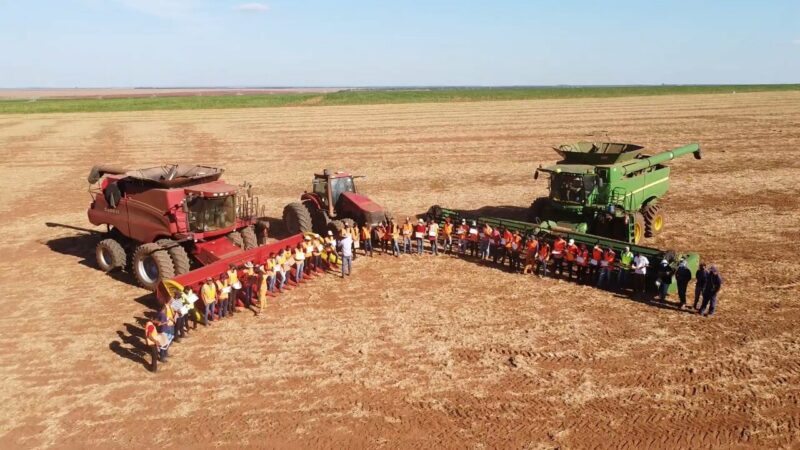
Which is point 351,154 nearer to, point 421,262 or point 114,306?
point 421,262

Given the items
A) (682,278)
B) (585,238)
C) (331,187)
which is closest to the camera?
(682,278)

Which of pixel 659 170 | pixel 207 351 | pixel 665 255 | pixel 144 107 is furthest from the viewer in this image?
pixel 144 107

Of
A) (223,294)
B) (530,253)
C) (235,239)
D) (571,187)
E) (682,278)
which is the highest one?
(571,187)

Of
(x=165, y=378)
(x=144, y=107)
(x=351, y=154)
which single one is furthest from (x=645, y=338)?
(x=144, y=107)

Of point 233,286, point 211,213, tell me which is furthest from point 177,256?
point 233,286

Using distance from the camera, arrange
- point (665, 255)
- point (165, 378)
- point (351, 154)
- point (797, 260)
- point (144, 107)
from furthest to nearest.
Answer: point (144, 107), point (351, 154), point (797, 260), point (665, 255), point (165, 378)

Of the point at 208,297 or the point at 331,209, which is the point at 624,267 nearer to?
the point at 331,209
